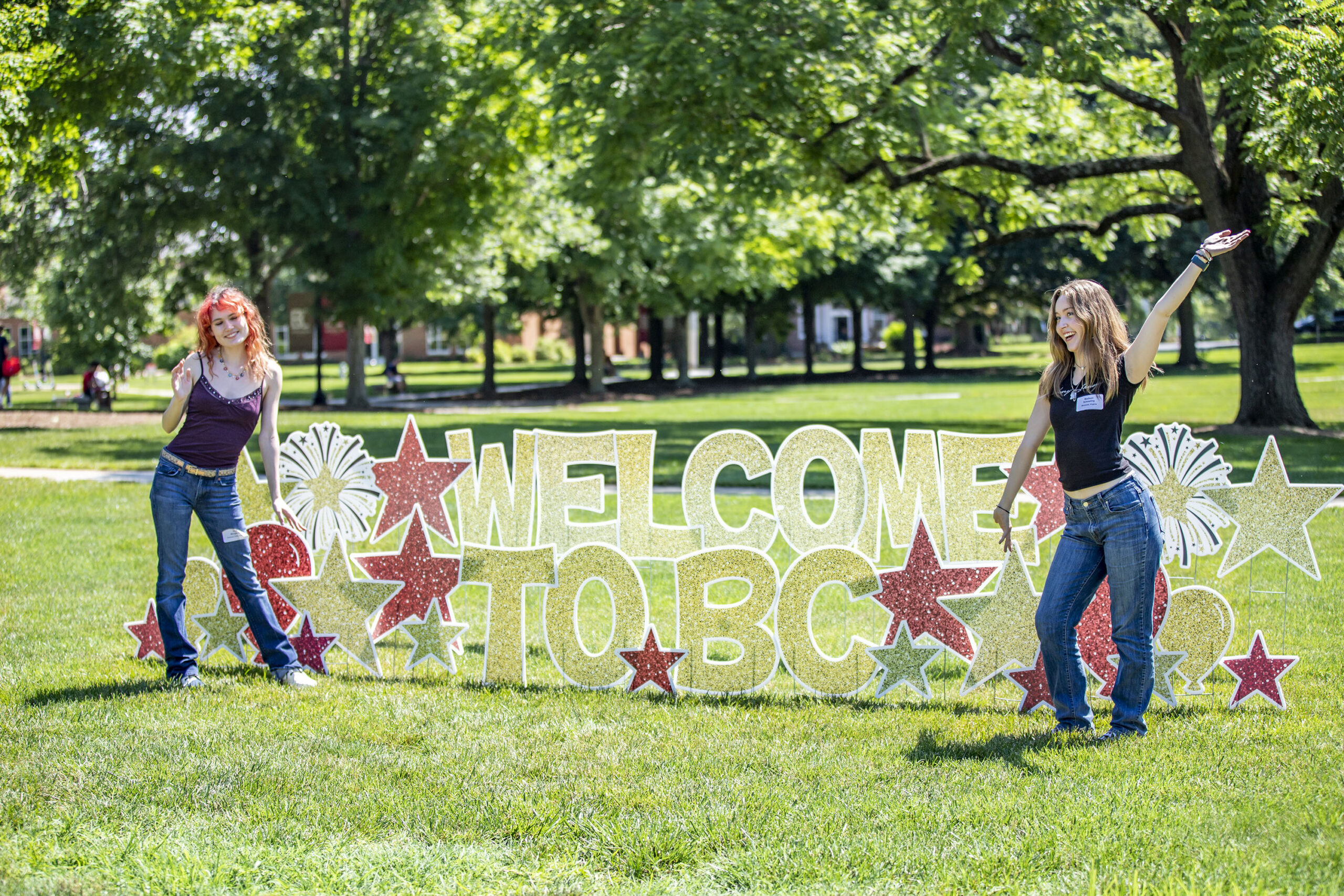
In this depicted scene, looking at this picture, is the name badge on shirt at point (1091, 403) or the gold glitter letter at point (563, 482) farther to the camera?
the gold glitter letter at point (563, 482)

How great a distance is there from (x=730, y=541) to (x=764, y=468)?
413 mm

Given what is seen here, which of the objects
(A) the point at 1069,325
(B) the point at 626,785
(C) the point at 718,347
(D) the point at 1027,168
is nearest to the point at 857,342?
(C) the point at 718,347

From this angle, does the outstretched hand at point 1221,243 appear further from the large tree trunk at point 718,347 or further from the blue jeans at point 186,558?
the large tree trunk at point 718,347

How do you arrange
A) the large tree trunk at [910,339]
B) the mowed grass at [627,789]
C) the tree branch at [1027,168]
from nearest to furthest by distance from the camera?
the mowed grass at [627,789] → the tree branch at [1027,168] → the large tree trunk at [910,339]

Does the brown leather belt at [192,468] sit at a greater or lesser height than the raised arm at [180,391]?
lesser

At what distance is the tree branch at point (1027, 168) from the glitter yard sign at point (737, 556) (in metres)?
11.3

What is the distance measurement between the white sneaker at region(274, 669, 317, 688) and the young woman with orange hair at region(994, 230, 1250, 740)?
130 inches

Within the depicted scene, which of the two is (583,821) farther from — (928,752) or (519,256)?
(519,256)

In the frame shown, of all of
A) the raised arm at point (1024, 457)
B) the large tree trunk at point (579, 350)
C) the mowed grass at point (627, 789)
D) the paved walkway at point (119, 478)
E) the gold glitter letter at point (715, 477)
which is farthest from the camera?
the large tree trunk at point (579, 350)

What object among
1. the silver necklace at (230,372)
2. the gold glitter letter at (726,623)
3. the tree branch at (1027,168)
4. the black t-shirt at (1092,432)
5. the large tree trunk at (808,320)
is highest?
the tree branch at (1027,168)

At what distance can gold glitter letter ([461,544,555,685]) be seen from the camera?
584 centimetres

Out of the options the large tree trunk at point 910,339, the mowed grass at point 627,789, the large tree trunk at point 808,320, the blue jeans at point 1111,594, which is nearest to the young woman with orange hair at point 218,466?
the mowed grass at point 627,789

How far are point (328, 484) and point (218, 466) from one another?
3.15ft

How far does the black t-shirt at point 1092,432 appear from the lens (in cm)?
465
